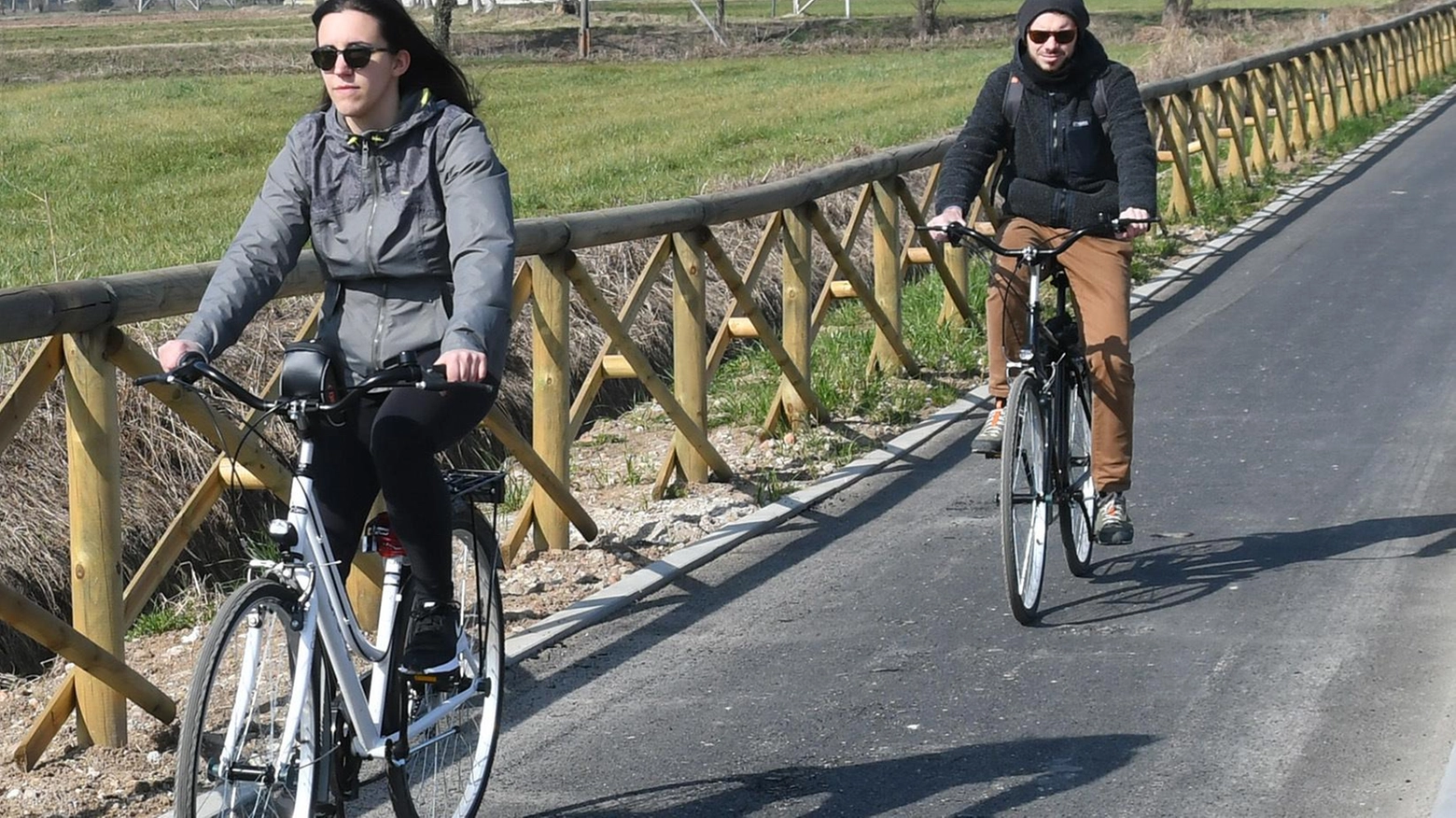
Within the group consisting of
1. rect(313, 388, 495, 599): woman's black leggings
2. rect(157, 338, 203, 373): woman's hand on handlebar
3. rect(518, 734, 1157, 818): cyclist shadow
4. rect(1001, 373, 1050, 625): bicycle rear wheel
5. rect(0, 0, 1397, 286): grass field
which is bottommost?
rect(0, 0, 1397, 286): grass field

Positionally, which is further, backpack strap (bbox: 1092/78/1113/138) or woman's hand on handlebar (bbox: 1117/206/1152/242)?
backpack strap (bbox: 1092/78/1113/138)

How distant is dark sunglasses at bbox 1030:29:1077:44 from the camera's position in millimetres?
6672

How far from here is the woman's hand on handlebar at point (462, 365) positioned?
393cm

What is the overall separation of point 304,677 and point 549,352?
3582 mm

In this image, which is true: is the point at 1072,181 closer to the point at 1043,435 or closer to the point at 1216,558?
the point at 1043,435

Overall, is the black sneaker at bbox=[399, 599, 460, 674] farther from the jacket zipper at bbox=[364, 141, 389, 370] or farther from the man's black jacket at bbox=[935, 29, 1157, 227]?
the man's black jacket at bbox=[935, 29, 1157, 227]

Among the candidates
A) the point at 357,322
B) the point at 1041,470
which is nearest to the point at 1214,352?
the point at 1041,470

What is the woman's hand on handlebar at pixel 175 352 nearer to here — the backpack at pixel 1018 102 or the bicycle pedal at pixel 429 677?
the bicycle pedal at pixel 429 677

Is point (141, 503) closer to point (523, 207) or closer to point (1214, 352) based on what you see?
point (1214, 352)

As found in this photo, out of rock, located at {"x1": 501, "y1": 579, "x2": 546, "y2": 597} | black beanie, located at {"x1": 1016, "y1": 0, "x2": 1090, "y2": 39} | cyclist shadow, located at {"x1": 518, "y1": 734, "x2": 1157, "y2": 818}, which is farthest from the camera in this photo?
rock, located at {"x1": 501, "y1": 579, "x2": 546, "y2": 597}

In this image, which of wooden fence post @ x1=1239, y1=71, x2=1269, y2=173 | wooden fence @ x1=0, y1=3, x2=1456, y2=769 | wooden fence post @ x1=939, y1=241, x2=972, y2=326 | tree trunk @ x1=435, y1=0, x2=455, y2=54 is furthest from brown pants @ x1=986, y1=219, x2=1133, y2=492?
tree trunk @ x1=435, y1=0, x2=455, y2=54

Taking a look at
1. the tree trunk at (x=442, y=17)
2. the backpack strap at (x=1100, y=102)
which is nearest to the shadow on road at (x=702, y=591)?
the backpack strap at (x=1100, y=102)

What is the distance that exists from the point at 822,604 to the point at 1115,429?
3.84 ft

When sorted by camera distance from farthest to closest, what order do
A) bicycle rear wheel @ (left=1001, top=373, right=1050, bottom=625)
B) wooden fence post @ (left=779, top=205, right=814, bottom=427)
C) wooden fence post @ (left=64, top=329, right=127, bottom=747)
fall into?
wooden fence post @ (left=779, top=205, right=814, bottom=427)
bicycle rear wheel @ (left=1001, top=373, right=1050, bottom=625)
wooden fence post @ (left=64, top=329, right=127, bottom=747)
